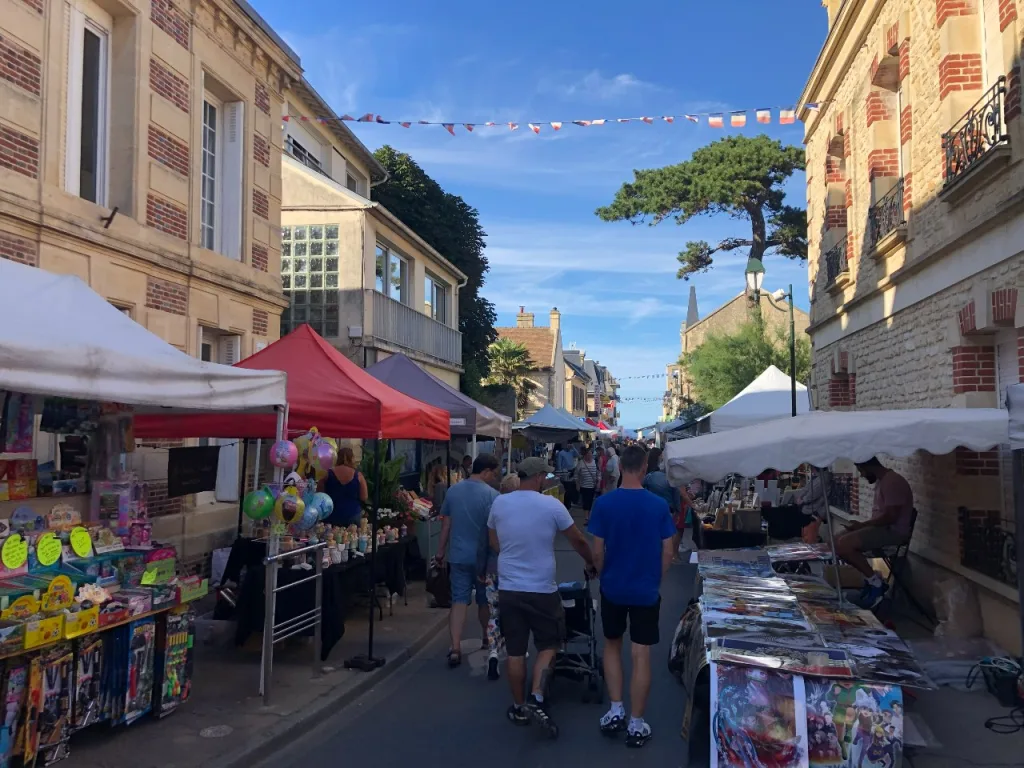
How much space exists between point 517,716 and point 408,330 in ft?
53.5

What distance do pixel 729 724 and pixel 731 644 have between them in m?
0.48

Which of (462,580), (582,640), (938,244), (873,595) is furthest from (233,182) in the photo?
(873,595)

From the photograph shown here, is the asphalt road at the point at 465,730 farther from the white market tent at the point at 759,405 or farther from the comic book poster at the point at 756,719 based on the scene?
the white market tent at the point at 759,405

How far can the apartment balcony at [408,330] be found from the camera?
61.9 ft

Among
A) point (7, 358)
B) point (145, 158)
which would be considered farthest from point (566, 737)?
point (145, 158)

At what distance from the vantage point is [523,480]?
5957 millimetres

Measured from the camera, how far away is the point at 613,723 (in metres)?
5.46

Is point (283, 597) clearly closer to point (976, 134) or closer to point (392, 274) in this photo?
point (976, 134)

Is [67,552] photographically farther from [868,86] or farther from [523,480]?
[868,86]

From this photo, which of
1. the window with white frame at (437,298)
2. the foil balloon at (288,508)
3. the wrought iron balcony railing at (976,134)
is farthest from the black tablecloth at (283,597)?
the window with white frame at (437,298)

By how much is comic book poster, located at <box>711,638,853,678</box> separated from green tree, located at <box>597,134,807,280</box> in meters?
26.1

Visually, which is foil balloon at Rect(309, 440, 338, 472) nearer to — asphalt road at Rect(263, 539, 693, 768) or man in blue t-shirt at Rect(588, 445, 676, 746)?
asphalt road at Rect(263, 539, 693, 768)

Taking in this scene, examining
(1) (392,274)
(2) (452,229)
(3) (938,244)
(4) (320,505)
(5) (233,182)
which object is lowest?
(4) (320,505)

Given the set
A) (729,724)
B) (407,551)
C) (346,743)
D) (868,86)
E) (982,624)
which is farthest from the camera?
(868,86)
